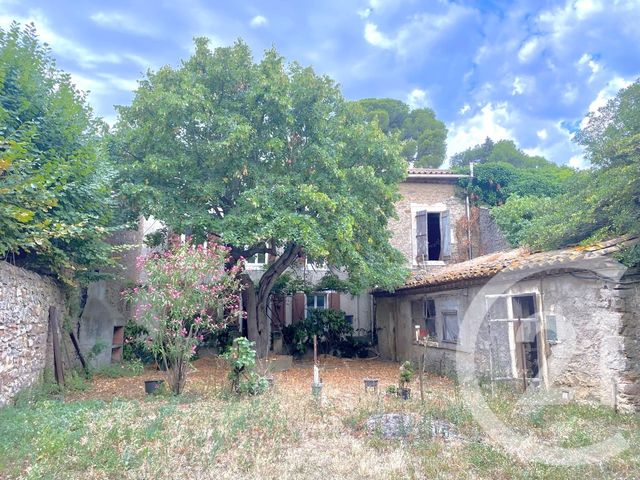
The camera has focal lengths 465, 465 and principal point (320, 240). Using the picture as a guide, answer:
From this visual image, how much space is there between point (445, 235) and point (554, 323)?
28.4 feet

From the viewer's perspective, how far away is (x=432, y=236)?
667 inches

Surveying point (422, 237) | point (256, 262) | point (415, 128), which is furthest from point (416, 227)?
point (415, 128)

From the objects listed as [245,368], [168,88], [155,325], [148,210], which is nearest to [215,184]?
[148,210]

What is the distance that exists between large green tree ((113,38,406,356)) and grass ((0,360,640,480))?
4.07 metres

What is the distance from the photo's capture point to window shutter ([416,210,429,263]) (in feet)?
52.8

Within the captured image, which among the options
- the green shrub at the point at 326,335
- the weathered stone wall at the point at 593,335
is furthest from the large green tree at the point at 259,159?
the weathered stone wall at the point at 593,335

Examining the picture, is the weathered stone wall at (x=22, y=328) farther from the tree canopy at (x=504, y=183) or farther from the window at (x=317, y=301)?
the tree canopy at (x=504, y=183)

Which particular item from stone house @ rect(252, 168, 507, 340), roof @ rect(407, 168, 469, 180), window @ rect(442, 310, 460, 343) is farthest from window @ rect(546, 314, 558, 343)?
roof @ rect(407, 168, 469, 180)

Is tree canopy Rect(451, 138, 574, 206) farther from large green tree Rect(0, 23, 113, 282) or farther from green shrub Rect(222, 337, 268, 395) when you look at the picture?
large green tree Rect(0, 23, 113, 282)

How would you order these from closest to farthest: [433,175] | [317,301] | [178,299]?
[178,299]
[317,301]
[433,175]

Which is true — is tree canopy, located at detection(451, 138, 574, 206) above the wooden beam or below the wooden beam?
above

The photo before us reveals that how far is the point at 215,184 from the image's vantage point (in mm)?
10570

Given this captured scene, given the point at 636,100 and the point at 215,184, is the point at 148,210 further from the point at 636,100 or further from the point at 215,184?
the point at 636,100

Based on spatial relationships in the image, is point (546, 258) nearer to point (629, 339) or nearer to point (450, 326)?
point (629, 339)
